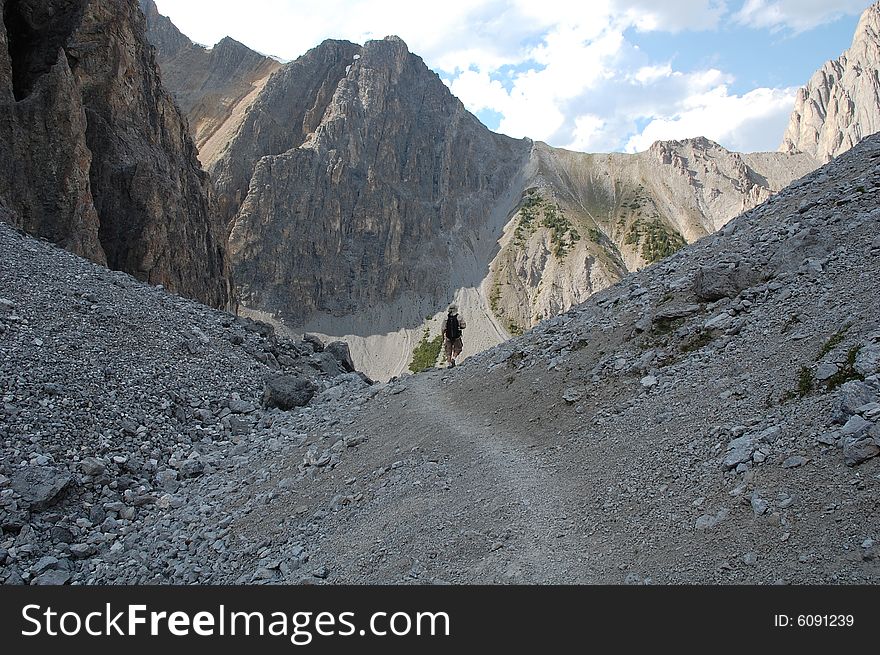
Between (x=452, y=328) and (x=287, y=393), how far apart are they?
19.2 ft

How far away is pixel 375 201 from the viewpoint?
149m

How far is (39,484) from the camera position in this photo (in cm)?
1202

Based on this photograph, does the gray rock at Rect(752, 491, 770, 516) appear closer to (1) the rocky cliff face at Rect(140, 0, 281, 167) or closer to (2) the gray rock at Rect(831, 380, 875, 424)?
(2) the gray rock at Rect(831, 380, 875, 424)

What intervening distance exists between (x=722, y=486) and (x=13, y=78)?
52.4 meters

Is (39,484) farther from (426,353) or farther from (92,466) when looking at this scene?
(426,353)

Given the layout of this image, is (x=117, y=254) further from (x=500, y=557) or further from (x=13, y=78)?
(x=500, y=557)

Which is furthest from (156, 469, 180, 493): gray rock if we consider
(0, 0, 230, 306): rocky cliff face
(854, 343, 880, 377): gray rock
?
(0, 0, 230, 306): rocky cliff face

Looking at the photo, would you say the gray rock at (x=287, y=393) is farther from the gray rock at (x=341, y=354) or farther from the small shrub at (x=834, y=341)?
the small shrub at (x=834, y=341)

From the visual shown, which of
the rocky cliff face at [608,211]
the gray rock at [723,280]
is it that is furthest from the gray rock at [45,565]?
the rocky cliff face at [608,211]

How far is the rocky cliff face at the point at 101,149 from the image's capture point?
41.4 metres

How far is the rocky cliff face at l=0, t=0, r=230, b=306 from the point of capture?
4141 centimetres

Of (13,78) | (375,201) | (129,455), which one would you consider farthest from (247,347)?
(375,201)

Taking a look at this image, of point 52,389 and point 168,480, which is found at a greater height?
point 52,389

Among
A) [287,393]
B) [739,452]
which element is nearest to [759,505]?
[739,452]
